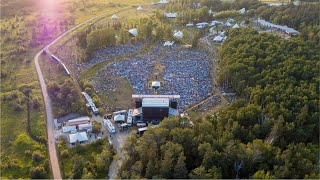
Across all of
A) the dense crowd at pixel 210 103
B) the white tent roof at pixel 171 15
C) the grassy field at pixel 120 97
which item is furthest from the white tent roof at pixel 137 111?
the white tent roof at pixel 171 15

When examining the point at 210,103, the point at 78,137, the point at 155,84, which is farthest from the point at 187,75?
the point at 78,137

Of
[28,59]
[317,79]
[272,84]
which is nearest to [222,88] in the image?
[272,84]

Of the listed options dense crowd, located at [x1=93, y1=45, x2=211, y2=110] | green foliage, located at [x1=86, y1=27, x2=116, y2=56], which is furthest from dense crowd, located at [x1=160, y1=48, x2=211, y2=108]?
green foliage, located at [x1=86, y1=27, x2=116, y2=56]

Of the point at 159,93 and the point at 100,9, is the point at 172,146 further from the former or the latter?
the point at 100,9

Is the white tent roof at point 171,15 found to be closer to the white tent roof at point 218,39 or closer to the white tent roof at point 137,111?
the white tent roof at point 218,39

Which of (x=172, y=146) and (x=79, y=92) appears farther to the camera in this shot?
(x=79, y=92)

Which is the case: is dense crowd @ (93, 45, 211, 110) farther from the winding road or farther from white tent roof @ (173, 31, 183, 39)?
the winding road
